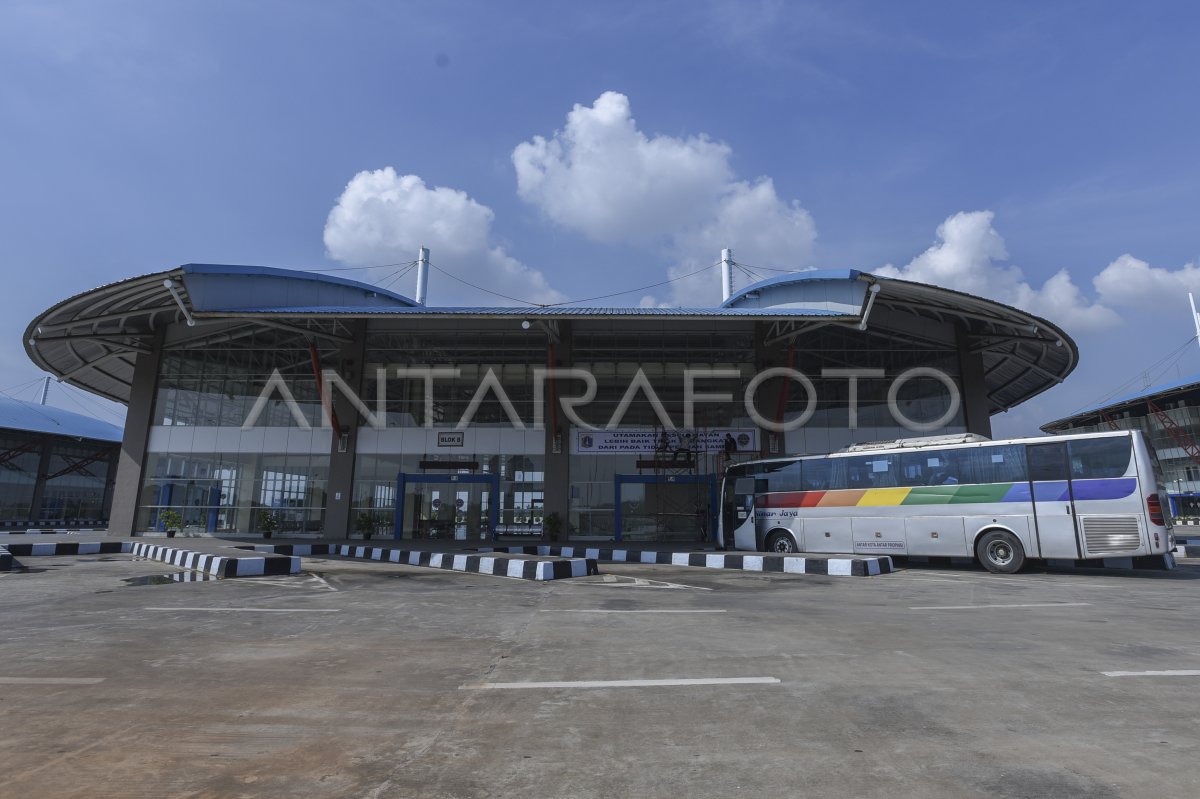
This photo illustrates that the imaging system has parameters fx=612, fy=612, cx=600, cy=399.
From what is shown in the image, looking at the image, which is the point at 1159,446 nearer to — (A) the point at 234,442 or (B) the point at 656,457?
(B) the point at 656,457

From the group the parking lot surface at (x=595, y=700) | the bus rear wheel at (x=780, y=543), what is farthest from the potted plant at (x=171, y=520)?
the bus rear wheel at (x=780, y=543)

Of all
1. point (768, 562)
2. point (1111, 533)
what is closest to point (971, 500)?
point (1111, 533)

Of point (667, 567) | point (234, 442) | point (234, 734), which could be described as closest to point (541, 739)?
point (234, 734)

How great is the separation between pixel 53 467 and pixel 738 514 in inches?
2088

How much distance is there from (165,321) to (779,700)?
29742 mm

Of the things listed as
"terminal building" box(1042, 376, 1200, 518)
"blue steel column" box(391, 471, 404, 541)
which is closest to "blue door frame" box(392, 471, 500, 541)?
"blue steel column" box(391, 471, 404, 541)

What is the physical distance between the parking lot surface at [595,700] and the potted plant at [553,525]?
50.5 feet

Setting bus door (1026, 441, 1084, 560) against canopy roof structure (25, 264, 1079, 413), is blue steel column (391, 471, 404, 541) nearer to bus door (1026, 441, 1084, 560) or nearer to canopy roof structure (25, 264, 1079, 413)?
canopy roof structure (25, 264, 1079, 413)

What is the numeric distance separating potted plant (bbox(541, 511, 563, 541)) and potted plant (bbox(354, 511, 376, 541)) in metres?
6.88

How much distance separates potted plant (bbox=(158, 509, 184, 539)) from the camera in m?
24.3

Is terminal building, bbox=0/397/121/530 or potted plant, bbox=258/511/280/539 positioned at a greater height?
terminal building, bbox=0/397/121/530

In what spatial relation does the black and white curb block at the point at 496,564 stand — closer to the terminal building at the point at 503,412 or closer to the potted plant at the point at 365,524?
the potted plant at the point at 365,524

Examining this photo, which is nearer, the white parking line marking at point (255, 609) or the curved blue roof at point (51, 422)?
the white parking line marking at point (255, 609)

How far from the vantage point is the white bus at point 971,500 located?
40.6 ft
